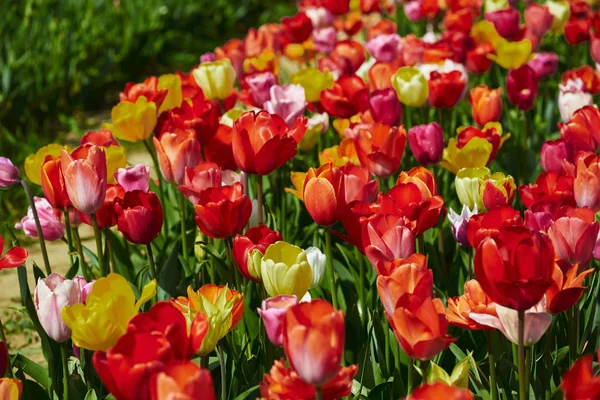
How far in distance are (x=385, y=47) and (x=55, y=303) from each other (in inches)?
90.8

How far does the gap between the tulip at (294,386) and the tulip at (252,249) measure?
1.44ft

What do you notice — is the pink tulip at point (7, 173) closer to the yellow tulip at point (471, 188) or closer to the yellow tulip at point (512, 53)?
the yellow tulip at point (471, 188)

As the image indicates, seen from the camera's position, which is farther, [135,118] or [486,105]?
[486,105]

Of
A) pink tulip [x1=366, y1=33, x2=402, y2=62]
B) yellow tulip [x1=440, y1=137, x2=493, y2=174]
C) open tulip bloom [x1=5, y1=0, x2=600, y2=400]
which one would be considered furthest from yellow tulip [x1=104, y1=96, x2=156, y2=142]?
pink tulip [x1=366, y1=33, x2=402, y2=62]

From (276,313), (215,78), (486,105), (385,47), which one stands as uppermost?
(276,313)

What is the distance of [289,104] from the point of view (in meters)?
2.63

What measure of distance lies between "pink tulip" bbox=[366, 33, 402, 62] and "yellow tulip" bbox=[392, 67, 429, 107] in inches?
33.9

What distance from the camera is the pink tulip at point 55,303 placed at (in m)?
1.66

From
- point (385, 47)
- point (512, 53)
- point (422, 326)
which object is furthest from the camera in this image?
point (385, 47)

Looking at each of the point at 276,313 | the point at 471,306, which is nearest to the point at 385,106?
the point at 471,306

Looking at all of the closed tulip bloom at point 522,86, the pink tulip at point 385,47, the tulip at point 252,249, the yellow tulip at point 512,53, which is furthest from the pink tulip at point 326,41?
the tulip at point 252,249

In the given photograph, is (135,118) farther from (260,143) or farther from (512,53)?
(512,53)

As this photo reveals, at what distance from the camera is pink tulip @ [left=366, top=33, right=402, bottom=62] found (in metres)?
3.66

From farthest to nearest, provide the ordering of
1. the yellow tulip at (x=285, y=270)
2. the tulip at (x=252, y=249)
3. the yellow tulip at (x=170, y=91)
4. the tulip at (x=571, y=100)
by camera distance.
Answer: the tulip at (x=571, y=100)
the yellow tulip at (x=170, y=91)
the tulip at (x=252, y=249)
the yellow tulip at (x=285, y=270)
